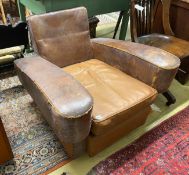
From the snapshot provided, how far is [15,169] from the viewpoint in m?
1.21

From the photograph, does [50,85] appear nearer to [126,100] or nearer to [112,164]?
[126,100]

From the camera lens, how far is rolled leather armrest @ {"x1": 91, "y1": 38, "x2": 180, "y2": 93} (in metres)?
1.20

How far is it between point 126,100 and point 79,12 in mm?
735

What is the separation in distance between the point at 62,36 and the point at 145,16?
0.88m

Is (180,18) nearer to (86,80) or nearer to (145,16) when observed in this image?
(145,16)

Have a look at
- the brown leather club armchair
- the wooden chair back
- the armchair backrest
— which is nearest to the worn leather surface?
the brown leather club armchair

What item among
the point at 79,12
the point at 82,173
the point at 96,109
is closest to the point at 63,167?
the point at 82,173

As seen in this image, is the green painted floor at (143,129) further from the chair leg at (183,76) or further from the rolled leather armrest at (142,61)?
the rolled leather armrest at (142,61)

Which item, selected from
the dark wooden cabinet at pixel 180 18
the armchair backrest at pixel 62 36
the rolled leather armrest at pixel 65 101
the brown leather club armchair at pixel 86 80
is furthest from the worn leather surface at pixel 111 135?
the dark wooden cabinet at pixel 180 18

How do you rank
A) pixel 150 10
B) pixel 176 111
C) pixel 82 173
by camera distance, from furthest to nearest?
pixel 150 10 → pixel 176 111 → pixel 82 173

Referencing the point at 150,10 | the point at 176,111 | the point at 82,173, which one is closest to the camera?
the point at 82,173

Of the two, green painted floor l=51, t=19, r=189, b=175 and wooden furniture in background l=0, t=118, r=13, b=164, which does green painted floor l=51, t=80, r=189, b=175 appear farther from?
wooden furniture in background l=0, t=118, r=13, b=164

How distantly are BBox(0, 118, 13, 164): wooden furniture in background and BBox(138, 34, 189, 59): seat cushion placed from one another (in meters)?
1.39

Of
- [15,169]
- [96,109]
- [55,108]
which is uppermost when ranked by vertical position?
[55,108]
